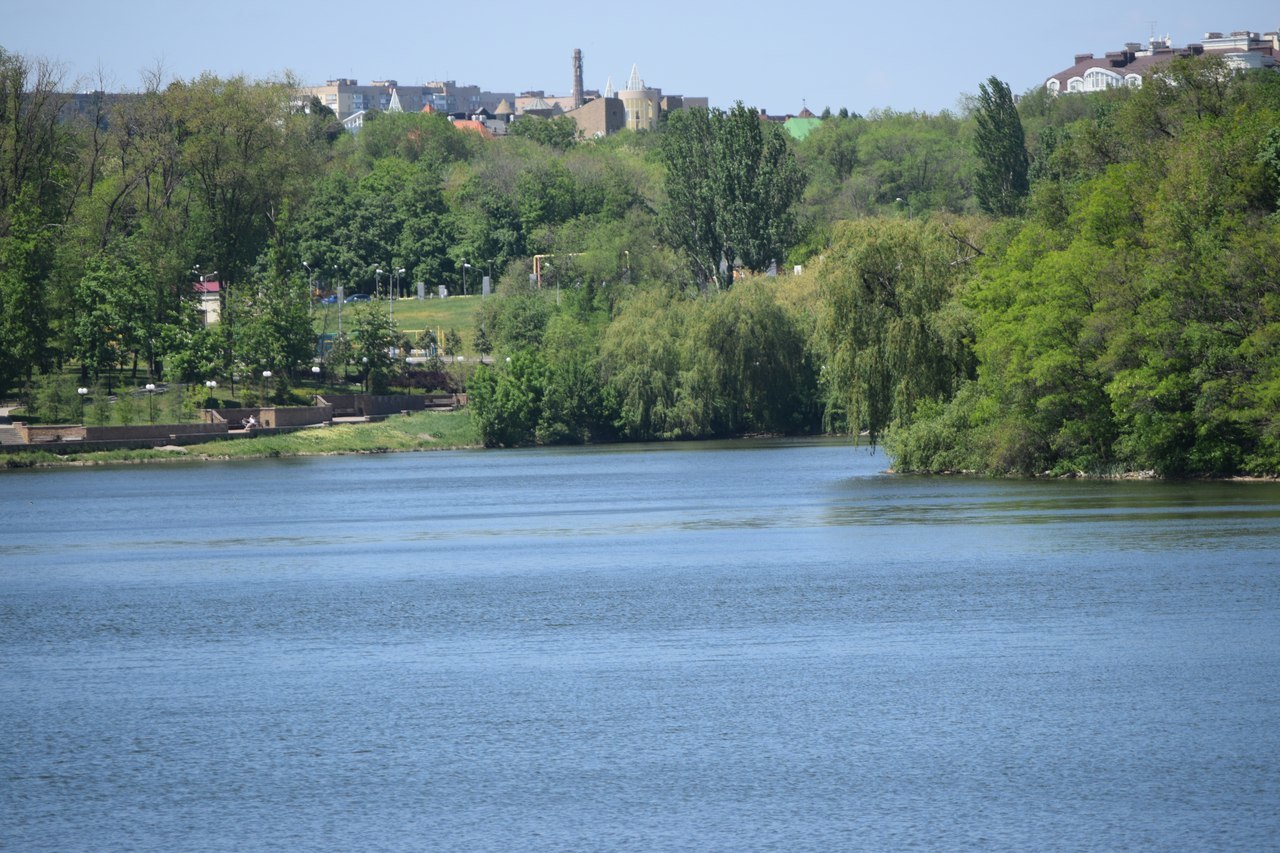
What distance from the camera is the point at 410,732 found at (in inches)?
779

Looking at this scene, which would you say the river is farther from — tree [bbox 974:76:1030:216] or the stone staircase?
tree [bbox 974:76:1030:216]

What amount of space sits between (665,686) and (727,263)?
85802mm

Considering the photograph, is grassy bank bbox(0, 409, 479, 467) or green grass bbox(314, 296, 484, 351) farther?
green grass bbox(314, 296, 484, 351)

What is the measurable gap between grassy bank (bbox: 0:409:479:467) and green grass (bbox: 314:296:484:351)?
18.1 m

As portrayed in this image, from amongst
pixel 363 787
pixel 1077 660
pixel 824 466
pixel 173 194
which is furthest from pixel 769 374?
pixel 363 787

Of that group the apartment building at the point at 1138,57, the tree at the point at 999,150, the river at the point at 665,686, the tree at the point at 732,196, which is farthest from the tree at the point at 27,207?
the apartment building at the point at 1138,57

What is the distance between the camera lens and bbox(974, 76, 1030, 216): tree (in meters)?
110

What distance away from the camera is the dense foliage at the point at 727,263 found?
165ft

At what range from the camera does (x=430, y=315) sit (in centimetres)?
13000

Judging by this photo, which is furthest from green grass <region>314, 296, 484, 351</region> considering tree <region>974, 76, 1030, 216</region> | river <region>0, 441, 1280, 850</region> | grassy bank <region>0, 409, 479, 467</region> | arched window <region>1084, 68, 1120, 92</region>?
arched window <region>1084, 68, 1120, 92</region>

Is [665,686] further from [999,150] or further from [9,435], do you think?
[999,150]

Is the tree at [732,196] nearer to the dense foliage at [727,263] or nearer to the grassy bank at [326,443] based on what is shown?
the dense foliage at [727,263]

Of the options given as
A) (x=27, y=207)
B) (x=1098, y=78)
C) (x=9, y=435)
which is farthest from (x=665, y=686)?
(x=1098, y=78)

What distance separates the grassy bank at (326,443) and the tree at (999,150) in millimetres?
38418
